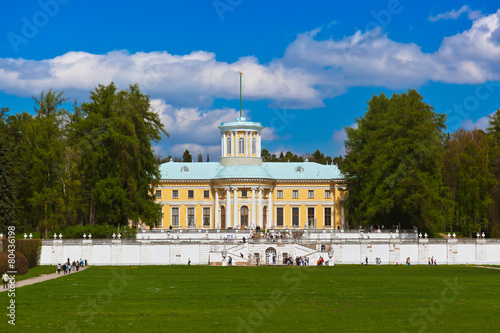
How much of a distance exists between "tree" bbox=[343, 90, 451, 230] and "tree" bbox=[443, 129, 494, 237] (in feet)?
12.7

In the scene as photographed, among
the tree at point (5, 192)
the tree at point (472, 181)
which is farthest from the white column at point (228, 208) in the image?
the tree at point (5, 192)

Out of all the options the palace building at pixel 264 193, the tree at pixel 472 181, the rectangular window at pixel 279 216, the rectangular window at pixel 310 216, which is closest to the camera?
the tree at pixel 472 181

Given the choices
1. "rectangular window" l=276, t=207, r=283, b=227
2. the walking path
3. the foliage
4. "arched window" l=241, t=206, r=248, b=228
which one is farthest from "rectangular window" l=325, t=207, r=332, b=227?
the walking path

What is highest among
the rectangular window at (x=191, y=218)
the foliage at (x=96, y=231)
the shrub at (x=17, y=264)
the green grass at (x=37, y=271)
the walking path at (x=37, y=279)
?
the rectangular window at (x=191, y=218)

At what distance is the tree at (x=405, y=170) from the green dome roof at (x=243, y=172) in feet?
52.6

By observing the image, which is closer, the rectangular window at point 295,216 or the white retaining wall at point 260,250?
the white retaining wall at point 260,250

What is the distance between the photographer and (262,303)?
31.5m

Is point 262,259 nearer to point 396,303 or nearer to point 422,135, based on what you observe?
point 422,135

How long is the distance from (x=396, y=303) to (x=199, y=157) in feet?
377

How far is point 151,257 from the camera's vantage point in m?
62.8

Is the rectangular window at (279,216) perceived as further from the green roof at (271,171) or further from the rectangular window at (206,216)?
the rectangular window at (206,216)

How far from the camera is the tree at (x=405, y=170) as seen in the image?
66312 mm

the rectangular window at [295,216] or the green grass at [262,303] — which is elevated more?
the rectangular window at [295,216]

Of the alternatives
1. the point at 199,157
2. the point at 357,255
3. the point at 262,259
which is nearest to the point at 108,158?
the point at 262,259
